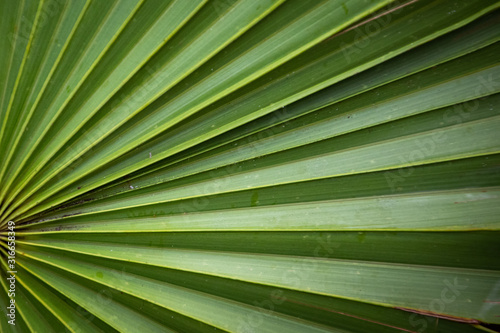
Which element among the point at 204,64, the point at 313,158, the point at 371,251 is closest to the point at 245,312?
the point at 371,251

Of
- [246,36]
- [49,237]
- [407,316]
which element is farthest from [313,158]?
[49,237]

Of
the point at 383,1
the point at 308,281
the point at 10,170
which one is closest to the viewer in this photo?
the point at 383,1

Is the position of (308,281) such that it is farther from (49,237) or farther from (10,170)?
(10,170)

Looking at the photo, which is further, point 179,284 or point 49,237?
point 49,237

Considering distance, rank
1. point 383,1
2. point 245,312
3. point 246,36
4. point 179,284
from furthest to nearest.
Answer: point 179,284 < point 245,312 < point 246,36 < point 383,1

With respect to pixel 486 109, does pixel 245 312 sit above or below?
below

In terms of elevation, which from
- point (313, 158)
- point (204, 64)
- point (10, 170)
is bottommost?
point (10, 170)

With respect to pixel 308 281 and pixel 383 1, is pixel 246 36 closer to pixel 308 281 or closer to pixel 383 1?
pixel 383 1
